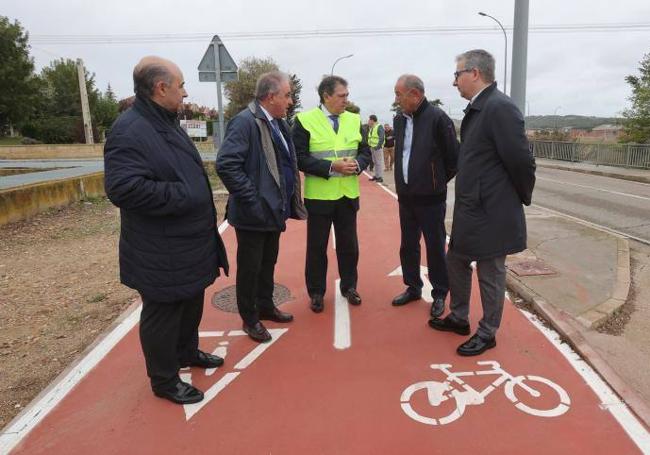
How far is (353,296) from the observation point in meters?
4.53

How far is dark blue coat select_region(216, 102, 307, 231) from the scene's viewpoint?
3.37 metres

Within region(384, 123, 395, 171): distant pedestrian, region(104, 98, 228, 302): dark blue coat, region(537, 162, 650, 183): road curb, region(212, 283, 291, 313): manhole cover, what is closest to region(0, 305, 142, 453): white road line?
region(212, 283, 291, 313): manhole cover

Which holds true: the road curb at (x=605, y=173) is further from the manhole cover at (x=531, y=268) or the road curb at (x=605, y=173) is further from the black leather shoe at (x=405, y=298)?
the black leather shoe at (x=405, y=298)

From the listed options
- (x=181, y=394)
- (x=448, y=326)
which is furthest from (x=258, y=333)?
(x=448, y=326)

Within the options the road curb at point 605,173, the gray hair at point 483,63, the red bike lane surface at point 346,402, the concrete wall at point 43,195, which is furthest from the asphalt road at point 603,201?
the concrete wall at point 43,195

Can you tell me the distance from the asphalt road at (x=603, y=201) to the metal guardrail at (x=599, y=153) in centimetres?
312

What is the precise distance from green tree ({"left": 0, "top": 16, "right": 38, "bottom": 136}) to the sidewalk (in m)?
32.5

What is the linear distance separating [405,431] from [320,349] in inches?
43.1

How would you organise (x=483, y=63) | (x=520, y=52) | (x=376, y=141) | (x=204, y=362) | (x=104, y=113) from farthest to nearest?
1. (x=104, y=113)
2. (x=376, y=141)
3. (x=520, y=52)
4. (x=204, y=362)
5. (x=483, y=63)

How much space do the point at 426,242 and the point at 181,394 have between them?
2.30 meters

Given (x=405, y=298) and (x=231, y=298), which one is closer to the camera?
(x=405, y=298)

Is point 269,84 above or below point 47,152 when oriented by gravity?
above

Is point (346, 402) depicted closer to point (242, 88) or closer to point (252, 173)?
point (252, 173)

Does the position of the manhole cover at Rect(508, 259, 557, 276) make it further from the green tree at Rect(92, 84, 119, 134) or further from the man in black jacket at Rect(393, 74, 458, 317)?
the green tree at Rect(92, 84, 119, 134)
